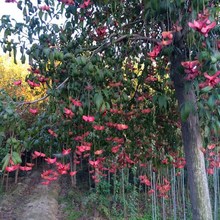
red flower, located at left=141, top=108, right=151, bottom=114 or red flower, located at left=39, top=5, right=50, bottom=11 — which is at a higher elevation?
red flower, located at left=39, top=5, right=50, bottom=11

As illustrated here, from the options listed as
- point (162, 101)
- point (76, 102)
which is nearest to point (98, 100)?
point (76, 102)

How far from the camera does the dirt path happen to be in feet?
14.4

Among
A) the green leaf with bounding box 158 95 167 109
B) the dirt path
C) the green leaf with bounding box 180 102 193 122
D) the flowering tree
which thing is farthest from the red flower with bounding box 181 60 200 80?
the dirt path

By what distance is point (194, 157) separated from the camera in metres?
1.52

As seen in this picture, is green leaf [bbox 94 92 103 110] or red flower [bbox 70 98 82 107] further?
red flower [bbox 70 98 82 107]

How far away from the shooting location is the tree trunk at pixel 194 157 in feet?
4.88

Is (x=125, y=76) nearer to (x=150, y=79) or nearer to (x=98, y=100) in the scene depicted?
(x=150, y=79)

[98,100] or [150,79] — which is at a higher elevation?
[150,79]

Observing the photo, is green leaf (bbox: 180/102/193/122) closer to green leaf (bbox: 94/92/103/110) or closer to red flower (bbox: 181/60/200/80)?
red flower (bbox: 181/60/200/80)

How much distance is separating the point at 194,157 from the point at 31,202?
398 centimetres

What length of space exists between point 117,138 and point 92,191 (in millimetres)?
3810

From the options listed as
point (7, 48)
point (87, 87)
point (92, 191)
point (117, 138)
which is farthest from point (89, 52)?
point (92, 191)

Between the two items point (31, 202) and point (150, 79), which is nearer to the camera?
point (150, 79)

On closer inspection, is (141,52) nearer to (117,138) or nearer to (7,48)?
(117,138)
